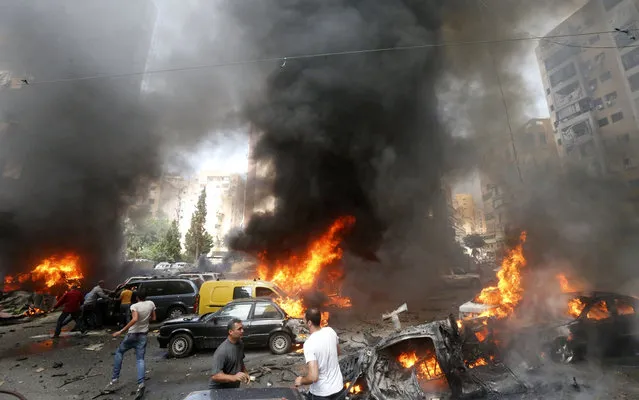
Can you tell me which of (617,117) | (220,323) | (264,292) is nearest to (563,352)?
(220,323)

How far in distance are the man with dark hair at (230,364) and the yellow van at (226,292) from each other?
255 inches

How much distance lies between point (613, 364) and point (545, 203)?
8.80 m

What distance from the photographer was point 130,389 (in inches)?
213

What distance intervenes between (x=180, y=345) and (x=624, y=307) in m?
10.1

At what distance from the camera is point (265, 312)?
25.3 ft

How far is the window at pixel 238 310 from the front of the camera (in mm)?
7582

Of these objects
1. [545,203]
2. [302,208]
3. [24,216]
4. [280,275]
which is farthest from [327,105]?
[24,216]

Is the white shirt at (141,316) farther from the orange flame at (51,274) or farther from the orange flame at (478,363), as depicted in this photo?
the orange flame at (51,274)

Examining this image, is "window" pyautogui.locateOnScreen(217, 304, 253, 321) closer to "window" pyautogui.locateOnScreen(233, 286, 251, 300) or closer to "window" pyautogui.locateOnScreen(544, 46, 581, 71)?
"window" pyautogui.locateOnScreen(233, 286, 251, 300)

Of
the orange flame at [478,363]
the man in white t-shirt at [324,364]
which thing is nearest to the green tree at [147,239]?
the orange flame at [478,363]

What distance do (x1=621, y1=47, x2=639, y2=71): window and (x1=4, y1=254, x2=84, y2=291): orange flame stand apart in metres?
46.6

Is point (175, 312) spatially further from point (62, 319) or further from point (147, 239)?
point (147, 239)

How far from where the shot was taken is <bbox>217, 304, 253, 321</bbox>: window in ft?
24.9

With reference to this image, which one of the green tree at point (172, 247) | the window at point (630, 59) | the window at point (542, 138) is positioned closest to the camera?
the window at point (630, 59)
